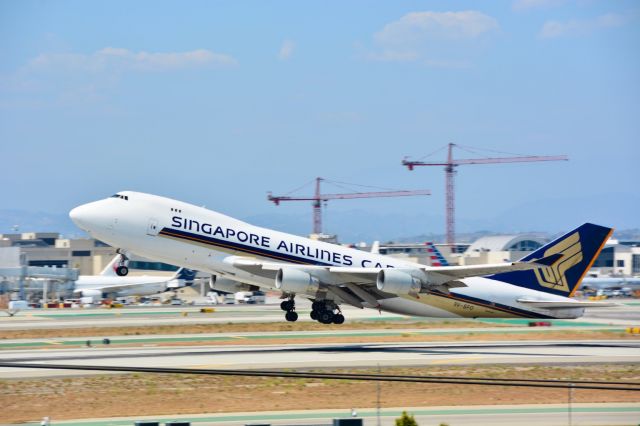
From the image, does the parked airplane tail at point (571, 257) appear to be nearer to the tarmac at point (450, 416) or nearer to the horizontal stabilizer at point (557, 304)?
the horizontal stabilizer at point (557, 304)

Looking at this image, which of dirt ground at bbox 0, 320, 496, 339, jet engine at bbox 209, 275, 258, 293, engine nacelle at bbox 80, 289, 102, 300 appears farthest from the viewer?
engine nacelle at bbox 80, 289, 102, 300

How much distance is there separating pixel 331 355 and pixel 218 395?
38.3 feet

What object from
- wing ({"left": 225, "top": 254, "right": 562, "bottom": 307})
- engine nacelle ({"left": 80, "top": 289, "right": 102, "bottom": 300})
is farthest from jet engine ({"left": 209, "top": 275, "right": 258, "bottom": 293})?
engine nacelle ({"left": 80, "top": 289, "right": 102, "bottom": 300})

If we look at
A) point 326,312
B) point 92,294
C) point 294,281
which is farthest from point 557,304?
point 92,294

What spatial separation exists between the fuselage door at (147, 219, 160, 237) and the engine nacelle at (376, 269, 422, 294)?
1064 cm

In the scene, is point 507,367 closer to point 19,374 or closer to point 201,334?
point 19,374

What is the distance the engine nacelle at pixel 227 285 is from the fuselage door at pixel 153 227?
5.77m

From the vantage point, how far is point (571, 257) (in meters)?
45.1

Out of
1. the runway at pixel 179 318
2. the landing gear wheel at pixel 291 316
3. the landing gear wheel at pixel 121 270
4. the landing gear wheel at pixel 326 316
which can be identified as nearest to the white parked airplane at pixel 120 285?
the runway at pixel 179 318

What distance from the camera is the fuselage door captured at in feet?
137

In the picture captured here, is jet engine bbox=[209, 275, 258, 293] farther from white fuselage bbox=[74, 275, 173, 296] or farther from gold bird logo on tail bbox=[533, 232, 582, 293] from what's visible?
white fuselage bbox=[74, 275, 173, 296]

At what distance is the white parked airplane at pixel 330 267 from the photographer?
41.6 metres

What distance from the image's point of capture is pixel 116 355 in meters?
39.4

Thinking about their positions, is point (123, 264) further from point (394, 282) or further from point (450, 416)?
point (450, 416)
